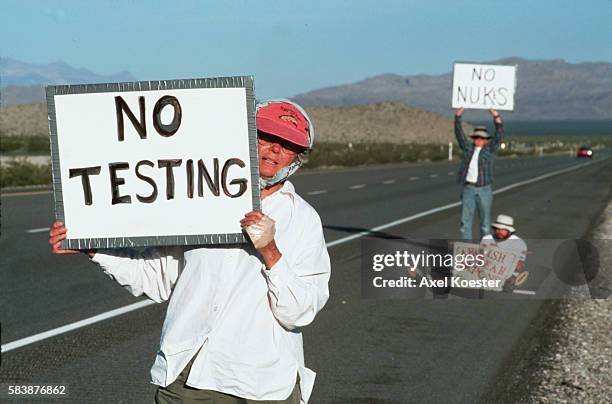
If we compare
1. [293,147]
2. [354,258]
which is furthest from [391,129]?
[293,147]

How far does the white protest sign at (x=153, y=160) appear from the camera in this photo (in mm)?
2879

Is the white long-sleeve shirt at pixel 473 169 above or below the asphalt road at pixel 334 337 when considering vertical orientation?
above

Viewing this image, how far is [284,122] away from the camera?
2.95 meters

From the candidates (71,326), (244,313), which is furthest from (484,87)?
(244,313)

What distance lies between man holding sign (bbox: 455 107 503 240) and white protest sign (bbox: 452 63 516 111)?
0.44ft

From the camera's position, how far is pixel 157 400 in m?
2.91

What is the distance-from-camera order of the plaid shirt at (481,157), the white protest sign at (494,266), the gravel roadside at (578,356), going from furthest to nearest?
the plaid shirt at (481,157)
the white protest sign at (494,266)
the gravel roadside at (578,356)

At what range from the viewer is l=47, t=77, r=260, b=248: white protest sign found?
2879 millimetres

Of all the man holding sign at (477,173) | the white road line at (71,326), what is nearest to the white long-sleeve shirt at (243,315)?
the white road line at (71,326)

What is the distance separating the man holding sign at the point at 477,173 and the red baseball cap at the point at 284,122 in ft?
27.8

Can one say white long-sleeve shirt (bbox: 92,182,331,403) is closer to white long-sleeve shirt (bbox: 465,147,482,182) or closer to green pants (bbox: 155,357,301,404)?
green pants (bbox: 155,357,301,404)

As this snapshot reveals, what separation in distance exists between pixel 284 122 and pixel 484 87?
8869 mm

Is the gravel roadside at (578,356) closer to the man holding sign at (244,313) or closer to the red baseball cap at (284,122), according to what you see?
the man holding sign at (244,313)

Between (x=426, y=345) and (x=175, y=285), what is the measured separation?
4.94 meters
